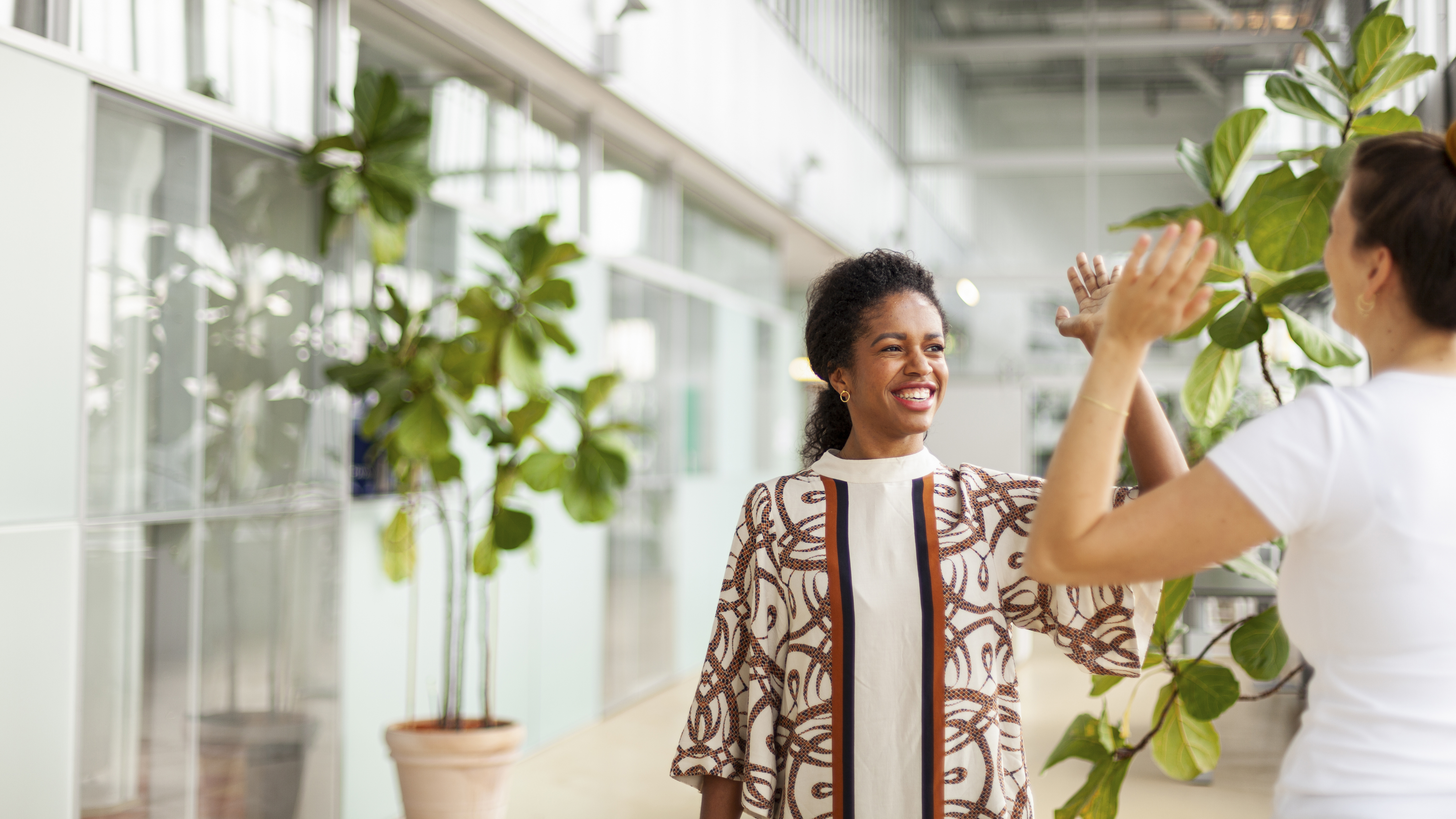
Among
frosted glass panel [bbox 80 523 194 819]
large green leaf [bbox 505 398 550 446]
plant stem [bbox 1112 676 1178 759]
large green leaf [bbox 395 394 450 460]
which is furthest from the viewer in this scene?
large green leaf [bbox 505 398 550 446]

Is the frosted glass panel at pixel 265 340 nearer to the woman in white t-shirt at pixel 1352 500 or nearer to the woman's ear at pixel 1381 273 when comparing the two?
the woman in white t-shirt at pixel 1352 500

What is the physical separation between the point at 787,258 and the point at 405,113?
6744 millimetres

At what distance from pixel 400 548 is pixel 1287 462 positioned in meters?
3.44

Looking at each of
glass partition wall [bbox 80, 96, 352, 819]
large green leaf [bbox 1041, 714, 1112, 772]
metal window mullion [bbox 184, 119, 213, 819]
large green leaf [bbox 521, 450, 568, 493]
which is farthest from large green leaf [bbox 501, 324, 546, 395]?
large green leaf [bbox 1041, 714, 1112, 772]

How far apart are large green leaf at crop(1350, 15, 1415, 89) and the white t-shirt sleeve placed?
144 cm

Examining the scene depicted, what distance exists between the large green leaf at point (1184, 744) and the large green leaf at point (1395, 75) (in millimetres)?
A: 1152

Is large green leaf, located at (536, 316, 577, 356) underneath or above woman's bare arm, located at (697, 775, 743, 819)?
above

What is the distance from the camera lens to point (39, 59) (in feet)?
9.14

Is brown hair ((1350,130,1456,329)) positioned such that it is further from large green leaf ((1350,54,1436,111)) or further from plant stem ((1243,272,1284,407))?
large green leaf ((1350,54,1436,111))

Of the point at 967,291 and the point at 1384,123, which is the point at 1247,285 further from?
the point at 967,291

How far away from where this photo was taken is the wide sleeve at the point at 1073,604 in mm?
1421

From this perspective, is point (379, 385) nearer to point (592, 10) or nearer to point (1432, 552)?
point (592, 10)

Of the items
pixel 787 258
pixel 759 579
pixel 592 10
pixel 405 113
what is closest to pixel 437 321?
pixel 405 113

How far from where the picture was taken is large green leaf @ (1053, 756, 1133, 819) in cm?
216
